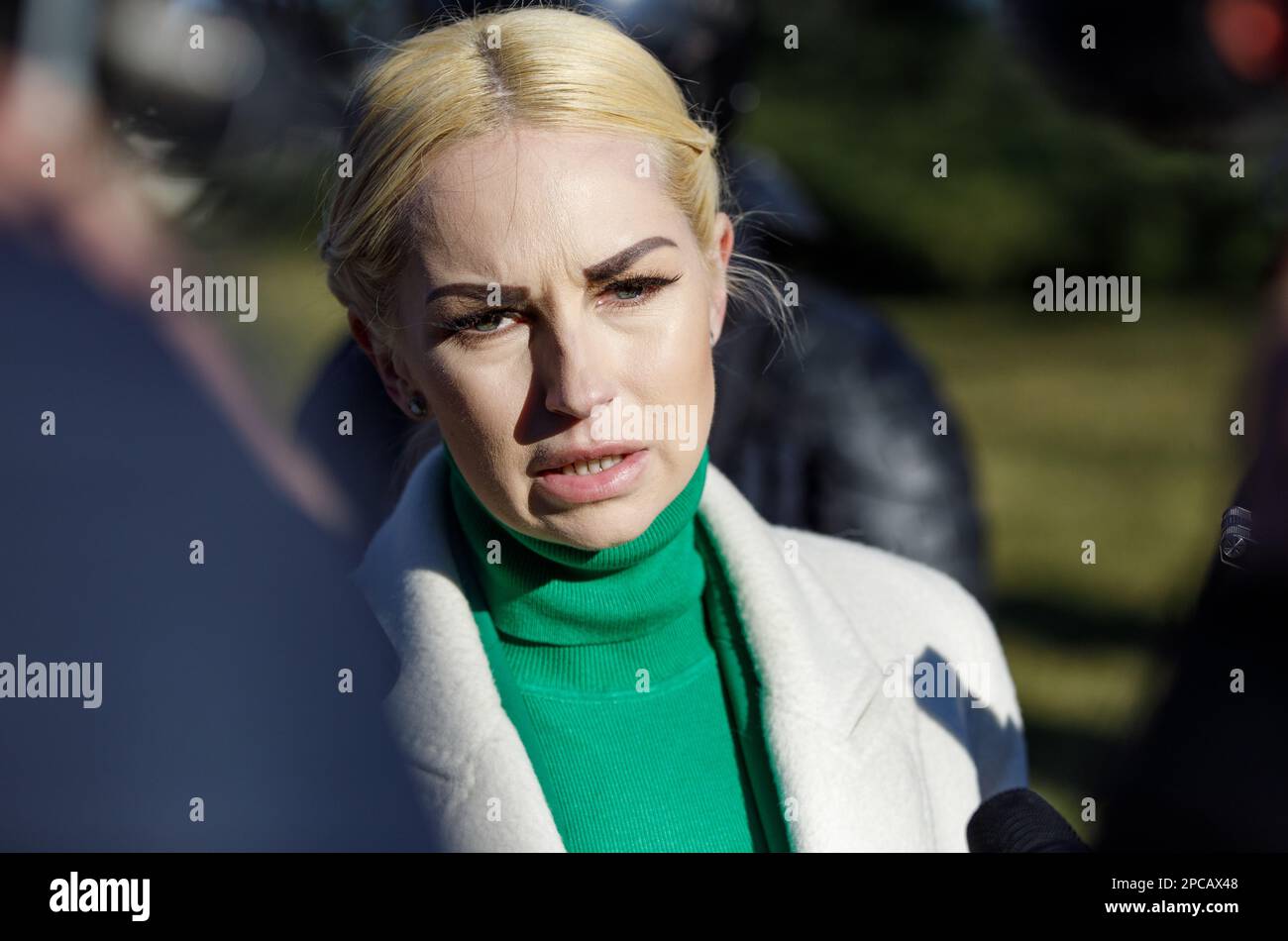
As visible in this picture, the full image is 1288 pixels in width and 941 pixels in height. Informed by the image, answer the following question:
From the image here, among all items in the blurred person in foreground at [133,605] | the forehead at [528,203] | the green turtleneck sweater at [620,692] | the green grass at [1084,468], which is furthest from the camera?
the green grass at [1084,468]

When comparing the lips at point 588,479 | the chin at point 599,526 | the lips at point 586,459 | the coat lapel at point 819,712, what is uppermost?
the lips at point 586,459

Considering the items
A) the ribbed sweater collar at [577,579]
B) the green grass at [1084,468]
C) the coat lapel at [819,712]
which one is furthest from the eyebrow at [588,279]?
the green grass at [1084,468]

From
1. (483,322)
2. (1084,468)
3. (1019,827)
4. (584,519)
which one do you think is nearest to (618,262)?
(483,322)

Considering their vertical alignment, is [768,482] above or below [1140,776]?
above

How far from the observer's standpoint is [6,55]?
1883 millimetres

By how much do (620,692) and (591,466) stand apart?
0.83ft

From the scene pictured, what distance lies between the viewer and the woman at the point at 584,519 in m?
1.41

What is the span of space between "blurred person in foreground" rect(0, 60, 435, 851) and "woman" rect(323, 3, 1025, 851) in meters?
0.14

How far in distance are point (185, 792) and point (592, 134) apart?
84 cm

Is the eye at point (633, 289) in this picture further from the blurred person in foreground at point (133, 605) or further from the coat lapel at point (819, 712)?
the blurred person in foreground at point (133, 605)

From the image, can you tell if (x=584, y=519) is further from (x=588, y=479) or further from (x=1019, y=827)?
(x=1019, y=827)

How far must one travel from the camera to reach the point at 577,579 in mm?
1545
